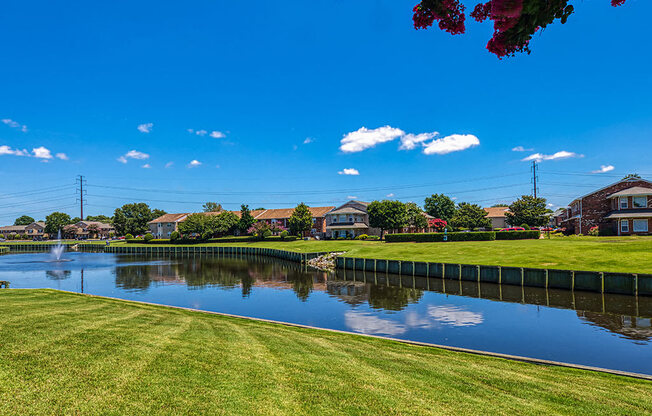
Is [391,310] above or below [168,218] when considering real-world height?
below

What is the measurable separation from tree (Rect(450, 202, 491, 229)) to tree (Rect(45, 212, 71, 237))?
518ft

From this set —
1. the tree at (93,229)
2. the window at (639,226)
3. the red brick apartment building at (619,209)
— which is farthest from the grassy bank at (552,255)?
the tree at (93,229)

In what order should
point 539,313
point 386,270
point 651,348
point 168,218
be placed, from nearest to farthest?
point 651,348
point 539,313
point 386,270
point 168,218

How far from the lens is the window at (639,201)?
174ft

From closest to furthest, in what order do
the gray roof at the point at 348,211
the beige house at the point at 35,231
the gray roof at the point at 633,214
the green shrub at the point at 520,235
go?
the gray roof at the point at 633,214 → the green shrub at the point at 520,235 → the gray roof at the point at 348,211 → the beige house at the point at 35,231

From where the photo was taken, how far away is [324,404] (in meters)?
6.68

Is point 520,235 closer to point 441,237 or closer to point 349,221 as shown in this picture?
point 441,237

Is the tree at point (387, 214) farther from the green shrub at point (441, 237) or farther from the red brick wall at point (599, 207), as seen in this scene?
the red brick wall at point (599, 207)

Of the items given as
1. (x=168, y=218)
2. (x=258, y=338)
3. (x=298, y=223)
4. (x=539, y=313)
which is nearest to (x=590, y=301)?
(x=539, y=313)

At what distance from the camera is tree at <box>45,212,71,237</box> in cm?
15562

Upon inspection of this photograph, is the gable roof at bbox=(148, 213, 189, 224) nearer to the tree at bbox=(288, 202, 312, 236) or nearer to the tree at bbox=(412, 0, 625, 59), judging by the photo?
the tree at bbox=(288, 202, 312, 236)

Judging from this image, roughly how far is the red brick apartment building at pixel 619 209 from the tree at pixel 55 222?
7094 inches

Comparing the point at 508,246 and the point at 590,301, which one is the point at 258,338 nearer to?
the point at 590,301

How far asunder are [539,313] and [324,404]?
68.0 feet
